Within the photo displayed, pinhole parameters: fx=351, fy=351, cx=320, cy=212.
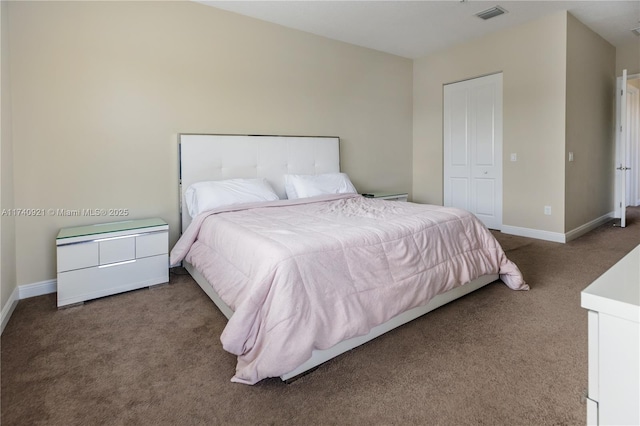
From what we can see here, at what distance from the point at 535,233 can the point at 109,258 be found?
4.62 metres

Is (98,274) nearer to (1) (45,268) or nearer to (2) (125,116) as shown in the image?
(1) (45,268)

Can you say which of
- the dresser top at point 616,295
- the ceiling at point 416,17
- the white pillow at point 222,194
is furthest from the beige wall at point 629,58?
the dresser top at point 616,295

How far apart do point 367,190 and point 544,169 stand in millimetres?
2180

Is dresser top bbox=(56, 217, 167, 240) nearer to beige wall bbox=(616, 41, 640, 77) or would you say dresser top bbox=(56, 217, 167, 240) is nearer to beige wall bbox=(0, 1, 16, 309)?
beige wall bbox=(0, 1, 16, 309)

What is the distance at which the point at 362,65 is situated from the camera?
4797mm

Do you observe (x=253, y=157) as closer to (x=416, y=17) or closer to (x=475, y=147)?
(x=416, y=17)

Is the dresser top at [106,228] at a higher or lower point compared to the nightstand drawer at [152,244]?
higher

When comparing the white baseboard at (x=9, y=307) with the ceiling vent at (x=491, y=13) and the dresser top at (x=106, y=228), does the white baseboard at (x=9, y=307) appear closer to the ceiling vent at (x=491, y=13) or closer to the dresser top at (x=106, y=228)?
the dresser top at (x=106, y=228)

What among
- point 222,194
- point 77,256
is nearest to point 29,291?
point 77,256

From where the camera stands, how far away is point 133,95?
3154mm

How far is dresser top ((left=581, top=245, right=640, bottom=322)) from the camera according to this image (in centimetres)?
56

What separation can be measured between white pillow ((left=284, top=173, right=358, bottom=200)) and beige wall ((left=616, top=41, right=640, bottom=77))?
457 centimetres

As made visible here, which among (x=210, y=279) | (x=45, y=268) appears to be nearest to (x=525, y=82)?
(x=210, y=279)

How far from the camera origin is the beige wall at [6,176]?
2375 mm
